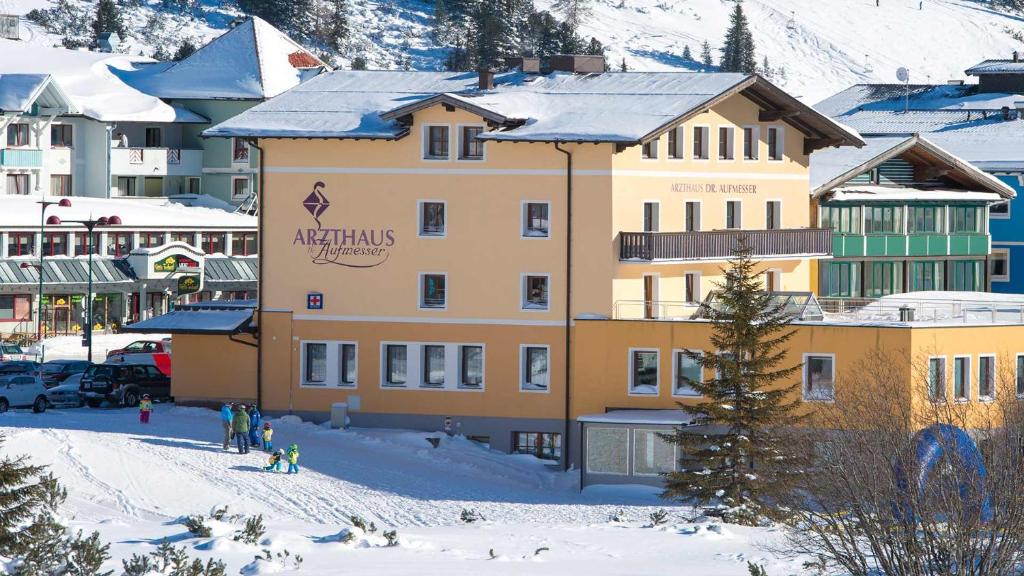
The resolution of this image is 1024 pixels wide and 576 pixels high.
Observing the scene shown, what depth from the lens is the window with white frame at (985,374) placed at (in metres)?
58.9

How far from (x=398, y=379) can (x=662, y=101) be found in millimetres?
11502

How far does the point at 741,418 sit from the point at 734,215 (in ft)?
53.1

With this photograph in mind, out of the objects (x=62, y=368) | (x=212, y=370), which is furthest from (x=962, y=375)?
(x=62, y=368)

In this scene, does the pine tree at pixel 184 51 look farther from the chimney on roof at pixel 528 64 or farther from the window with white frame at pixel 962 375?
the window with white frame at pixel 962 375

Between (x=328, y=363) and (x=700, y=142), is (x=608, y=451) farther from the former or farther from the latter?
(x=700, y=142)

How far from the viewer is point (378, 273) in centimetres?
6494

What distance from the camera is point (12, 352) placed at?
82562 mm

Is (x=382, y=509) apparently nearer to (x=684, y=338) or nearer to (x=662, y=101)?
(x=684, y=338)

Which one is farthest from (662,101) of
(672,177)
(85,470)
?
(85,470)

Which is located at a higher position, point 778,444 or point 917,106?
point 917,106

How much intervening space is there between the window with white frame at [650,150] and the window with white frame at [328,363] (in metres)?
10.4

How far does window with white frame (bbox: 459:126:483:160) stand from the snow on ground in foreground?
848cm

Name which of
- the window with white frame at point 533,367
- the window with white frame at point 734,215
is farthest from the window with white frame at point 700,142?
the window with white frame at point 533,367

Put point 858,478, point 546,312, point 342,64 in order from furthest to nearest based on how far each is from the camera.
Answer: point 342,64 → point 546,312 → point 858,478
